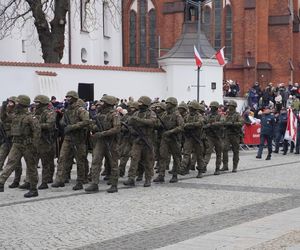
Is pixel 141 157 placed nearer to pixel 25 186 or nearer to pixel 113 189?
pixel 113 189

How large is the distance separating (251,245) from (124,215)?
303 cm

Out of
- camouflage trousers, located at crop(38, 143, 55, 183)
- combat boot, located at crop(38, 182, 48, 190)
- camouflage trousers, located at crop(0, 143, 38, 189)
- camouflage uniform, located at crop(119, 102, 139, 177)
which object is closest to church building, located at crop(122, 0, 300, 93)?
camouflage uniform, located at crop(119, 102, 139, 177)

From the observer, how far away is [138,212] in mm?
10875

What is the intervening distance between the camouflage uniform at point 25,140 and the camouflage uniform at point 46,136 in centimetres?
100

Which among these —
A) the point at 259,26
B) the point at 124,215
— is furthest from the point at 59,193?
the point at 259,26

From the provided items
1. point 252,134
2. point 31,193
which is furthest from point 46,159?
point 252,134

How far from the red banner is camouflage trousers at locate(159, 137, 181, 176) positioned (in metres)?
12.0

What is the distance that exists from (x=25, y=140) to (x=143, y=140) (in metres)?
2.76

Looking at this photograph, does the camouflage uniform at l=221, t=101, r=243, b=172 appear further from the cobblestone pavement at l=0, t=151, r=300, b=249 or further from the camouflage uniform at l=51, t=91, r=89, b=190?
the camouflage uniform at l=51, t=91, r=89, b=190

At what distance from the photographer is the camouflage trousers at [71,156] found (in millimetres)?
13969

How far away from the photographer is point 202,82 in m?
32.3

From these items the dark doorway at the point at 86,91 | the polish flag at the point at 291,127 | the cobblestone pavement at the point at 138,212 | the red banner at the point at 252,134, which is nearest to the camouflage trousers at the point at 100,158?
the cobblestone pavement at the point at 138,212

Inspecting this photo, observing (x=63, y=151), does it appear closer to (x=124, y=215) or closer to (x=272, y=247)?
(x=124, y=215)

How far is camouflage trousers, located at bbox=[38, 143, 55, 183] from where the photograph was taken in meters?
14.3
